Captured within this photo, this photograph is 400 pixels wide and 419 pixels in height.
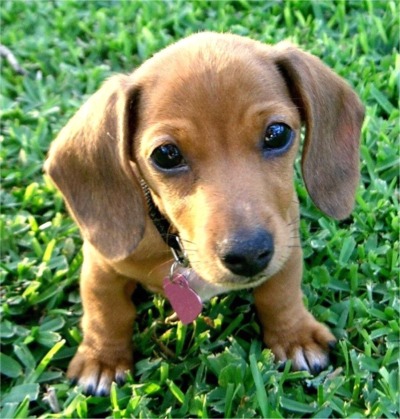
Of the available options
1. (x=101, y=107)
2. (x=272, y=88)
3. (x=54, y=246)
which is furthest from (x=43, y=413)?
(x=272, y=88)

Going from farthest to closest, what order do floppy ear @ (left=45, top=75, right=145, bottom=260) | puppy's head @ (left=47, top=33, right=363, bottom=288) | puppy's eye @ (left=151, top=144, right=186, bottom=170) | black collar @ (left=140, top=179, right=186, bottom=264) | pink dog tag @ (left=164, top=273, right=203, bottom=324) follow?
1. pink dog tag @ (left=164, top=273, right=203, bottom=324)
2. black collar @ (left=140, top=179, right=186, bottom=264)
3. floppy ear @ (left=45, top=75, right=145, bottom=260)
4. puppy's eye @ (left=151, top=144, right=186, bottom=170)
5. puppy's head @ (left=47, top=33, right=363, bottom=288)

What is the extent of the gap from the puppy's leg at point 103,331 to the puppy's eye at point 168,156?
770 millimetres

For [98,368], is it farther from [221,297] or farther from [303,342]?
[303,342]

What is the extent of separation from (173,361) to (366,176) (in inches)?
64.8

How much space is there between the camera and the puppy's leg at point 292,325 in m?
3.70

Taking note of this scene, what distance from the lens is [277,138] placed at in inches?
125

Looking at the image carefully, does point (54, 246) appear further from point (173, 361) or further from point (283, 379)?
point (283, 379)

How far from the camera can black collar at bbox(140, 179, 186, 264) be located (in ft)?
11.6

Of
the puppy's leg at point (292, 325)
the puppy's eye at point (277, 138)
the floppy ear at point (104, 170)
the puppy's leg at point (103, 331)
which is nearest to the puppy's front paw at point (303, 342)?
the puppy's leg at point (292, 325)

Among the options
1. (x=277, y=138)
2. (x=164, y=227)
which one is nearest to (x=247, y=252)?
(x=277, y=138)

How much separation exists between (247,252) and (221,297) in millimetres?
1235

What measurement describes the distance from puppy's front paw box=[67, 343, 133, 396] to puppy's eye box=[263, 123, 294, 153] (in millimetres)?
1383

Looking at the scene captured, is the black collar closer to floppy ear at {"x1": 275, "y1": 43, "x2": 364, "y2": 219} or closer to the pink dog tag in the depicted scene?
the pink dog tag

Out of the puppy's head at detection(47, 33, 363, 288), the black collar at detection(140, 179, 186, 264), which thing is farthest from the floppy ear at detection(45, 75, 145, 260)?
the black collar at detection(140, 179, 186, 264)
